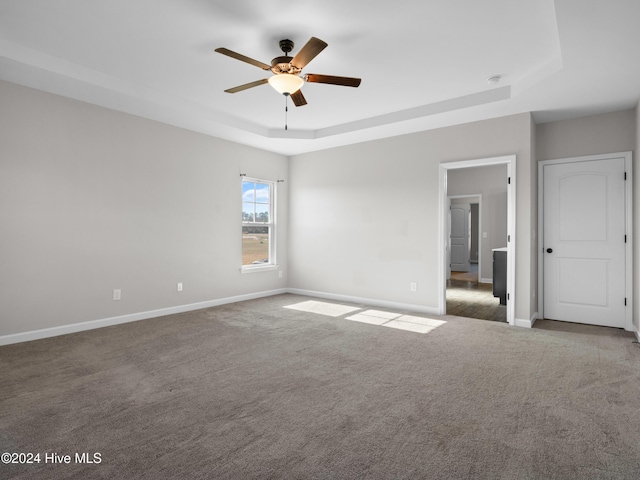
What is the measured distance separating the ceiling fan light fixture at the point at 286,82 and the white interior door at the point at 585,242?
11.9ft

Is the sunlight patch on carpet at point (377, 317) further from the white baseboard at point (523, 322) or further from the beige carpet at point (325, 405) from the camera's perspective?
the white baseboard at point (523, 322)

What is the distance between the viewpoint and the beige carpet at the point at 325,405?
1.78 meters

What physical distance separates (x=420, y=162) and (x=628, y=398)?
361cm

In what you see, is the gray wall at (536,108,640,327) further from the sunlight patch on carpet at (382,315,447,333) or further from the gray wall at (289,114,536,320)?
the sunlight patch on carpet at (382,315,447,333)

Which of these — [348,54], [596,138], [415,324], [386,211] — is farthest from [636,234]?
[348,54]

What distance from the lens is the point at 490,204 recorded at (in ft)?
26.8

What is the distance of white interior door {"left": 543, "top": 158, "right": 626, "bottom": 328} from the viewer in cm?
433

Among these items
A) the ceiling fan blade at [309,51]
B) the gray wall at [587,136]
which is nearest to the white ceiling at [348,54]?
the gray wall at [587,136]

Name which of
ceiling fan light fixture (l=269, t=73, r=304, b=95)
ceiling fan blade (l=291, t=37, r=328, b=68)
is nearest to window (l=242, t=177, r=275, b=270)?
ceiling fan light fixture (l=269, t=73, r=304, b=95)

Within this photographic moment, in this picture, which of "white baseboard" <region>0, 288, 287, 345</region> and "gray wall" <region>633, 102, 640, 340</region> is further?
"gray wall" <region>633, 102, 640, 340</region>

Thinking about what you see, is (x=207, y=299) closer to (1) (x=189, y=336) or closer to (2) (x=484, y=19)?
(1) (x=189, y=336)

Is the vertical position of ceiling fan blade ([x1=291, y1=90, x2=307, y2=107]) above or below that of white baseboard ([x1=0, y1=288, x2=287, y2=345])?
above

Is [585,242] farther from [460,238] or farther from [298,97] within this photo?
[460,238]

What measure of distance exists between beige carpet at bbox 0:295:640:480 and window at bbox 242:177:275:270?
7.78ft
